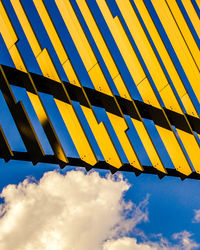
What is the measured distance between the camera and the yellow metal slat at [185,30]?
4.95m

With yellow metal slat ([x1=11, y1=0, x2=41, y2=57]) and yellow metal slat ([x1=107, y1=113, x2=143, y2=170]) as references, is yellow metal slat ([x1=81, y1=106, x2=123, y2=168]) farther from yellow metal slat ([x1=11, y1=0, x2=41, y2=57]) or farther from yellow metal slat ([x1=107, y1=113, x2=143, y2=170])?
yellow metal slat ([x1=11, y1=0, x2=41, y2=57])

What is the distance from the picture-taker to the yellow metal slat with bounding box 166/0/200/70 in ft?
16.2

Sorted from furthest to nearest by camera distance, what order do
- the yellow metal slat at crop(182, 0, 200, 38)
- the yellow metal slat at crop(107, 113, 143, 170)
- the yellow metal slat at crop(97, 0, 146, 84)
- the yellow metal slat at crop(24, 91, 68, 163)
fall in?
the yellow metal slat at crop(182, 0, 200, 38)
the yellow metal slat at crop(97, 0, 146, 84)
the yellow metal slat at crop(107, 113, 143, 170)
the yellow metal slat at crop(24, 91, 68, 163)

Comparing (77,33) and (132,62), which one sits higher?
(77,33)

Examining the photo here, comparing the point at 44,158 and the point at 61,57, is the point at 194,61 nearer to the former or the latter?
the point at 61,57

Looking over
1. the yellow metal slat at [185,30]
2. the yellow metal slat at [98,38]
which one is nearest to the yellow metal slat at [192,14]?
the yellow metal slat at [185,30]

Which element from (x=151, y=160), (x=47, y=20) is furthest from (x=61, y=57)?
(x=151, y=160)

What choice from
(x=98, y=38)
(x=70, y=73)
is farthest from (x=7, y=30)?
(x=98, y=38)

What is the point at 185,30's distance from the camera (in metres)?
5.10

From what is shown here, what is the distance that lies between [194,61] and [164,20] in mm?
709

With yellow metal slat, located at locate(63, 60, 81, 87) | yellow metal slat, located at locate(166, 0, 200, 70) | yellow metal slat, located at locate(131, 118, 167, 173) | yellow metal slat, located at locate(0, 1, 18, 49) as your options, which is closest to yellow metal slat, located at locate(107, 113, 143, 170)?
yellow metal slat, located at locate(131, 118, 167, 173)

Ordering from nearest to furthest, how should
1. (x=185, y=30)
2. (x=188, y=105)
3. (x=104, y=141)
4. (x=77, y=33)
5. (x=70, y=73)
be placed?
1. (x=104, y=141)
2. (x=70, y=73)
3. (x=77, y=33)
4. (x=188, y=105)
5. (x=185, y=30)

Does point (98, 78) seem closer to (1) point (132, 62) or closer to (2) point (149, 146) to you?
(1) point (132, 62)

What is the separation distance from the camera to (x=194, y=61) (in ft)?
15.6
